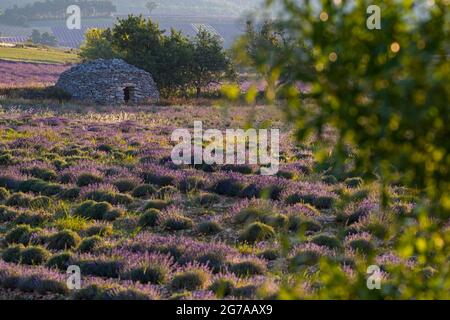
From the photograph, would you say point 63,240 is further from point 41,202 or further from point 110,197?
point 110,197

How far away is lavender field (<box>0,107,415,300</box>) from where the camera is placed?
7992 millimetres

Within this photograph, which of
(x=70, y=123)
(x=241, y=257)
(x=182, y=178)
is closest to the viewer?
(x=241, y=257)

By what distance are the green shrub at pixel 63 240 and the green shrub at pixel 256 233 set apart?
111 inches

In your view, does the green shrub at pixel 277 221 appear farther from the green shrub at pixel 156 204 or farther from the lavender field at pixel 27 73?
the lavender field at pixel 27 73

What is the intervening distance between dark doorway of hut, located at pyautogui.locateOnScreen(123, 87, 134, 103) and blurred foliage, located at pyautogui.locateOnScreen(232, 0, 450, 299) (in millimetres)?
45272

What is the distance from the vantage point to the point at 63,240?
10.1 meters

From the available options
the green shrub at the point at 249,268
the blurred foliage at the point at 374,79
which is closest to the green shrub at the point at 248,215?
the green shrub at the point at 249,268

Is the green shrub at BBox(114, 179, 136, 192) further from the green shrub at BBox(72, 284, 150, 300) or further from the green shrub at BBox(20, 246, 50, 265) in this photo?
the green shrub at BBox(72, 284, 150, 300)

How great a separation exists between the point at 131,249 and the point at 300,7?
7.15 meters

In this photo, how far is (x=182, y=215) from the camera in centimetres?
1201

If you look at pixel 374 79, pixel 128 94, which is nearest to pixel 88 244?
pixel 374 79

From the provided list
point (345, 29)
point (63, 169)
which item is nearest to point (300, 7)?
point (345, 29)

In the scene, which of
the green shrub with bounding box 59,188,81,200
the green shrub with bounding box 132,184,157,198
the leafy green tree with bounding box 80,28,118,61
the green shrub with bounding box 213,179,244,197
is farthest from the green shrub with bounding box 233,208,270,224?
the leafy green tree with bounding box 80,28,118,61
